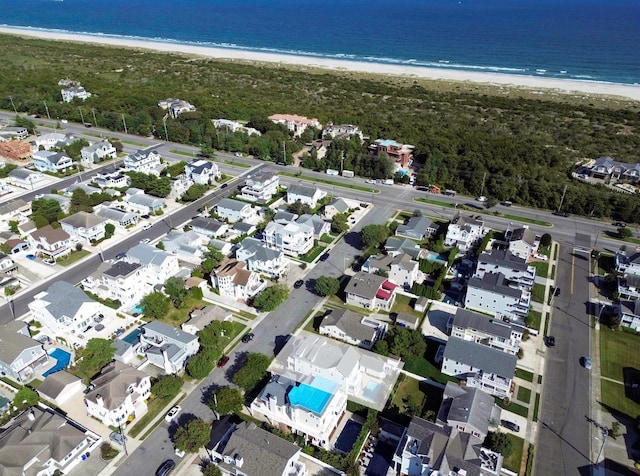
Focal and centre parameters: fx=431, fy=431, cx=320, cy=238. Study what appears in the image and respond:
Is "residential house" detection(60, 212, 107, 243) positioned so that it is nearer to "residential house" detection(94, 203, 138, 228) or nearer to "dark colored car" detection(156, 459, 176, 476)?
"residential house" detection(94, 203, 138, 228)

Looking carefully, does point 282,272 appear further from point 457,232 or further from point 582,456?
point 582,456

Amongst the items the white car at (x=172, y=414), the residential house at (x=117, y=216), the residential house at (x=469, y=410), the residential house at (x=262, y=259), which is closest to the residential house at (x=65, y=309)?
the white car at (x=172, y=414)

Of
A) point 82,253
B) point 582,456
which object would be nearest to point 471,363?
point 582,456

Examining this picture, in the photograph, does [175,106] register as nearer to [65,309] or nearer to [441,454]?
[65,309]

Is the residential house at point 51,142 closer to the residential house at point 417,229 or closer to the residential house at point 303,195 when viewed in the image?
the residential house at point 303,195

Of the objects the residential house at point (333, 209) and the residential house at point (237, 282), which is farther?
the residential house at point (333, 209)

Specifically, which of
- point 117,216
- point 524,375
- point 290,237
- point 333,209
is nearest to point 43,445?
point 290,237
